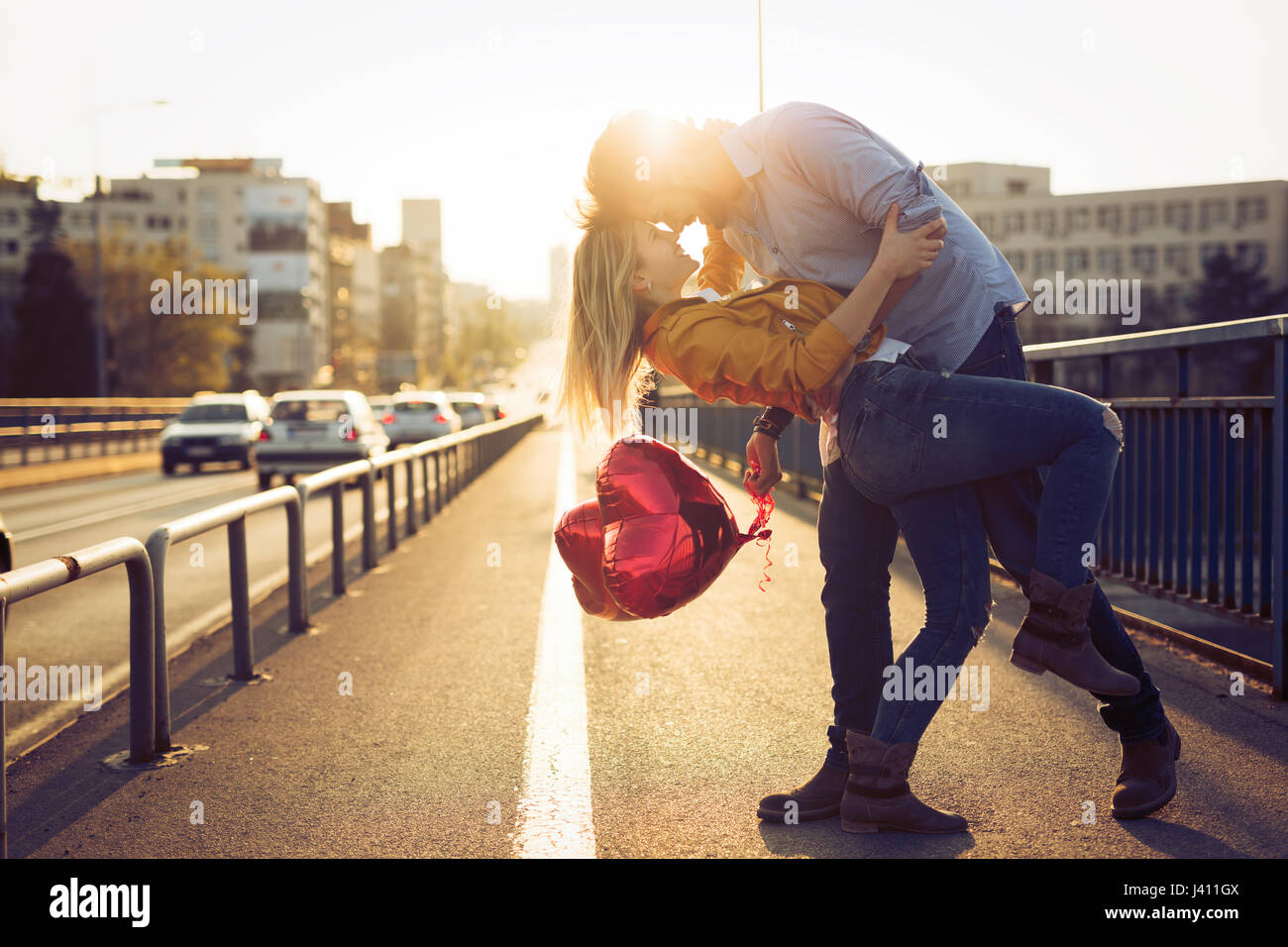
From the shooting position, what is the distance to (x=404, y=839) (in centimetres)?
353

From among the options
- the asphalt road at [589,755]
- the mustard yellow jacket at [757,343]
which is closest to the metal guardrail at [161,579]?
the asphalt road at [589,755]

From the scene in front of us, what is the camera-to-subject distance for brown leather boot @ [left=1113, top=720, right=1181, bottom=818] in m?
3.50

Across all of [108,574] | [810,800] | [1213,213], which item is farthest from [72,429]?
[1213,213]

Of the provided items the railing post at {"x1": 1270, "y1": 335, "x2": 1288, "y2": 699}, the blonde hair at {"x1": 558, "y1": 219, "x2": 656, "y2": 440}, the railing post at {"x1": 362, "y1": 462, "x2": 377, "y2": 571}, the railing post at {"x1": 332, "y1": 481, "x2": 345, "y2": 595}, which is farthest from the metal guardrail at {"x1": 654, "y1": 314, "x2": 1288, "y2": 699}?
the railing post at {"x1": 362, "y1": 462, "x2": 377, "y2": 571}

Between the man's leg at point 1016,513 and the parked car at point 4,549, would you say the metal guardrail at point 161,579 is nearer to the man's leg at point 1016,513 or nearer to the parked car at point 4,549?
the parked car at point 4,549

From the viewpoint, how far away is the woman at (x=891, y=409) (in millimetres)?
3029

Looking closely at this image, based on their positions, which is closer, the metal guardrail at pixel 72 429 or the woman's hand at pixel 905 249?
the woman's hand at pixel 905 249

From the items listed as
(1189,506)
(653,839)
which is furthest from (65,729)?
(1189,506)

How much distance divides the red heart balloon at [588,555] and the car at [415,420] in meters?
30.5

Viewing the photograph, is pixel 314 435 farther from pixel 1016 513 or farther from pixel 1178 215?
pixel 1178 215

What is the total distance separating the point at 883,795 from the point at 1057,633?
0.59 meters

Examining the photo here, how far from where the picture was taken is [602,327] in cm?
323

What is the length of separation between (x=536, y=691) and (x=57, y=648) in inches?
132
